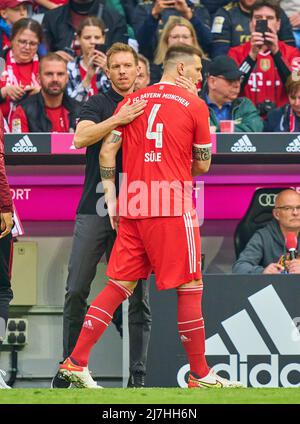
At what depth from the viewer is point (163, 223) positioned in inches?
268

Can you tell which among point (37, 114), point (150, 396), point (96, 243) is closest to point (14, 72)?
point (37, 114)

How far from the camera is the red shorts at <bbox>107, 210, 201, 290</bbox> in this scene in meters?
6.79

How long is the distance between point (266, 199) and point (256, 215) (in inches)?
5.9

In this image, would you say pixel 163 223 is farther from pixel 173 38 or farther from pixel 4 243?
pixel 173 38

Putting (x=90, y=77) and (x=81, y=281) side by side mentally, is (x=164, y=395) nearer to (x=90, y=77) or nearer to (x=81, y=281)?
(x=81, y=281)

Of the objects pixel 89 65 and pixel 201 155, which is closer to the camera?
pixel 201 155

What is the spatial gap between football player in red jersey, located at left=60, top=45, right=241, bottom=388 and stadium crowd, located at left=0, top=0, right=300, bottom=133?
2.32m

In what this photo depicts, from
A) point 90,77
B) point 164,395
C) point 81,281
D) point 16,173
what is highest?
point 90,77

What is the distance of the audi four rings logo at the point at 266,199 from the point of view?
9.15 metres

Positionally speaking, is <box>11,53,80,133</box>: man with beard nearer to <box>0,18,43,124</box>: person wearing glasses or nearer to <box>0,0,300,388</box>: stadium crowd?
<box>0,0,300,388</box>: stadium crowd

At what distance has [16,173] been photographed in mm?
9398

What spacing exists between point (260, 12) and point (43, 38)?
200cm

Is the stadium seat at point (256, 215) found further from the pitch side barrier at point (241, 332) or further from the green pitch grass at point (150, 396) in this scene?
the green pitch grass at point (150, 396)

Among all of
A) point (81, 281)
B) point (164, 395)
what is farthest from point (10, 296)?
point (164, 395)
